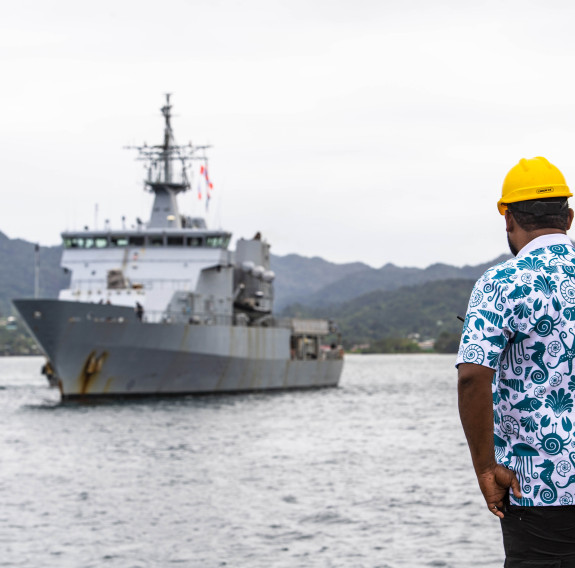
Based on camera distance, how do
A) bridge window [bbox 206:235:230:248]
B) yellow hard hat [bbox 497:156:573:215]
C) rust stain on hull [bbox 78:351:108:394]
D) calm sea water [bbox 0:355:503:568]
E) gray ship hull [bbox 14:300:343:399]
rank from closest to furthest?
yellow hard hat [bbox 497:156:573:215], calm sea water [bbox 0:355:503:568], gray ship hull [bbox 14:300:343:399], rust stain on hull [bbox 78:351:108:394], bridge window [bbox 206:235:230:248]

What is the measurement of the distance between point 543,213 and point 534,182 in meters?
0.12

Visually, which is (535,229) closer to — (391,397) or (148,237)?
(148,237)

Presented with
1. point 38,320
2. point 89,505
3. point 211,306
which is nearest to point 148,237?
point 211,306

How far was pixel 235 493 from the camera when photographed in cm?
1606

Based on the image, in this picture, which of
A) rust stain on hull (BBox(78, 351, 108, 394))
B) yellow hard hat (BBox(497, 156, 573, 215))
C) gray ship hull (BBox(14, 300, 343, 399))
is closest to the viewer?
yellow hard hat (BBox(497, 156, 573, 215))

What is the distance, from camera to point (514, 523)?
3.59 meters

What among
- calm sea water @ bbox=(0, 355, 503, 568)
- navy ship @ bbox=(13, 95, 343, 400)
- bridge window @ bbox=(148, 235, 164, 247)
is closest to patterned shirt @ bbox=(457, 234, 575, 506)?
calm sea water @ bbox=(0, 355, 503, 568)

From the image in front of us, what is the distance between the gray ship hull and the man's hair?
30.7m

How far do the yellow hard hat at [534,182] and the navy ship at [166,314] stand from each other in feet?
100

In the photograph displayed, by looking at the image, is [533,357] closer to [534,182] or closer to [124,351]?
[534,182]

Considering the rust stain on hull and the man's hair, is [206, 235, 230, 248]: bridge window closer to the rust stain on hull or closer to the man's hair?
the rust stain on hull

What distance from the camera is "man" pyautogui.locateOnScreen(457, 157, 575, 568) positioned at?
3473 millimetres

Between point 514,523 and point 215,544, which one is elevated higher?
point 514,523

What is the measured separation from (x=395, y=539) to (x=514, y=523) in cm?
893
